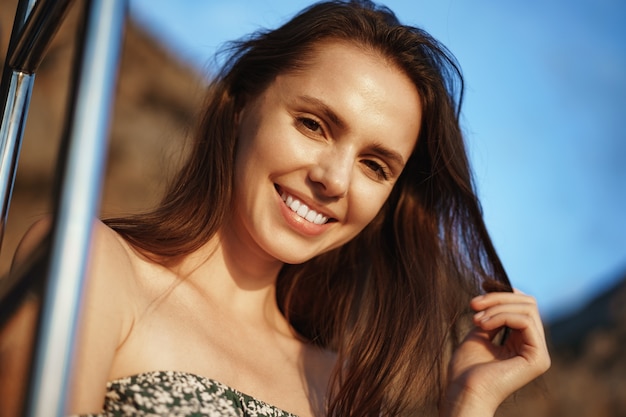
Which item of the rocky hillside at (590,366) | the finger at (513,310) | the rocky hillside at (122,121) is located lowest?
the rocky hillside at (590,366)

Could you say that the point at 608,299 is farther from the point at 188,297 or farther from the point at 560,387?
the point at 188,297

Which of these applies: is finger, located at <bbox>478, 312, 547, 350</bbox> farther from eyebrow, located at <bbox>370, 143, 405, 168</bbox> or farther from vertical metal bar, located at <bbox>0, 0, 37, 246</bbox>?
vertical metal bar, located at <bbox>0, 0, 37, 246</bbox>

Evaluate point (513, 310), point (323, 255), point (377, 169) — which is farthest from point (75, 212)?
point (323, 255)

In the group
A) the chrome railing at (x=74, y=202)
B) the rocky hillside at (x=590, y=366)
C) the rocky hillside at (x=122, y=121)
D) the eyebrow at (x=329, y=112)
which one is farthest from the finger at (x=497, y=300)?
the rocky hillside at (x=590, y=366)

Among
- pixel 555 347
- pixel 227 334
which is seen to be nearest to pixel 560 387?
pixel 555 347

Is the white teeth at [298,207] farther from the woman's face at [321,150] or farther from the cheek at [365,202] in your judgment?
the cheek at [365,202]

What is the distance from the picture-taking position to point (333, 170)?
7.52 feet

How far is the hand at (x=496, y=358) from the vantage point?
2512mm

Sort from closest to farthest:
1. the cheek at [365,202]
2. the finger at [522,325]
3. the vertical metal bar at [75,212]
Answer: the vertical metal bar at [75,212]
the cheek at [365,202]
the finger at [522,325]

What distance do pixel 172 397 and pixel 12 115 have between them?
0.79 metres

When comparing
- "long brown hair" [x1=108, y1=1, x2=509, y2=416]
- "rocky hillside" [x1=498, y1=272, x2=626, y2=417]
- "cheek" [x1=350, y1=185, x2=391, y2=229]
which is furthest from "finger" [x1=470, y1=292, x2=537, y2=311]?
"rocky hillside" [x1=498, y1=272, x2=626, y2=417]

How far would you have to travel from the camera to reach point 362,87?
2373mm

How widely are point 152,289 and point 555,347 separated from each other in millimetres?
9618

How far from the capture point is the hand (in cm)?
251
